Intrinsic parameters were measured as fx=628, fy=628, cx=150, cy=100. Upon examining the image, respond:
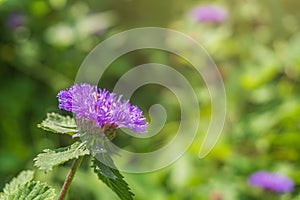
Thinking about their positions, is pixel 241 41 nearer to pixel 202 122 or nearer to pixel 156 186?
pixel 202 122

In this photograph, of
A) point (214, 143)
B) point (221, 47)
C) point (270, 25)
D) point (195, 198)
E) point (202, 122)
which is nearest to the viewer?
point (195, 198)

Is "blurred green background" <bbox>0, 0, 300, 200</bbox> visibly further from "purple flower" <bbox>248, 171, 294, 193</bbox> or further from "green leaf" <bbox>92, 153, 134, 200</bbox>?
"green leaf" <bbox>92, 153, 134, 200</bbox>

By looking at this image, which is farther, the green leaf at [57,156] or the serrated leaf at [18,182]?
the serrated leaf at [18,182]

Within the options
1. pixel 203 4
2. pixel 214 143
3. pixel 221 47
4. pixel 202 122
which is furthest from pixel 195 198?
pixel 203 4

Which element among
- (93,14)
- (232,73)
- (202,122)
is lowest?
(202,122)

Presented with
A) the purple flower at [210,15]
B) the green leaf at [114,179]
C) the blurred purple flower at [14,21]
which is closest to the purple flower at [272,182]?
the purple flower at [210,15]

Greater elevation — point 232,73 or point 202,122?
point 232,73

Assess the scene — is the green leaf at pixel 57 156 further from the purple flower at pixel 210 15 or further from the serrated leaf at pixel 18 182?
the purple flower at pixel 210 15

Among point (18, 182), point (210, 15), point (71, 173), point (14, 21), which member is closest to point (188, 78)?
point (210, 15)
